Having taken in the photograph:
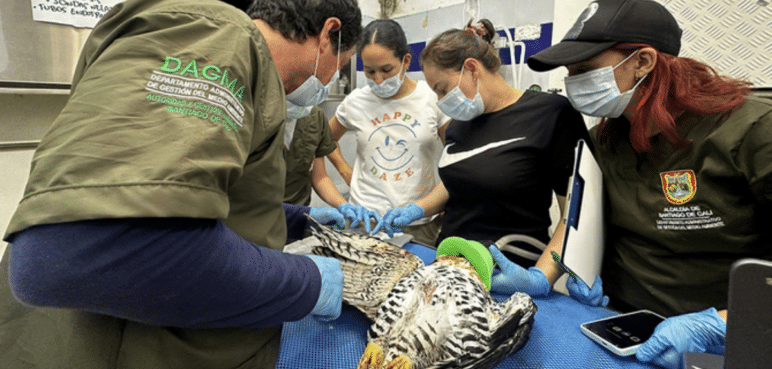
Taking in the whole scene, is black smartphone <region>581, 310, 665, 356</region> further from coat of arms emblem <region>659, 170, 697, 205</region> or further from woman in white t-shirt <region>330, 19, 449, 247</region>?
woman in white t-shirt <region>330, 19, 449, 247</region>

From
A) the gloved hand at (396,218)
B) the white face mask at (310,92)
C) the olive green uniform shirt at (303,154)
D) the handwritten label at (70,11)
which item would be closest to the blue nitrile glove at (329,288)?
the white face mask at (310,92)

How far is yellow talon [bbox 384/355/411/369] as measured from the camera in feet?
2.79

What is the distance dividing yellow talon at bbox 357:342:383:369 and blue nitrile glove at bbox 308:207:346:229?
2.81 ft

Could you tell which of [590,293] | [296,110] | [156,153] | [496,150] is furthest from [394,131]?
[156,153]

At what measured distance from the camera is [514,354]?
3.27ft

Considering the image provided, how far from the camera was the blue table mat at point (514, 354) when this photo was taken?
3.11 feet

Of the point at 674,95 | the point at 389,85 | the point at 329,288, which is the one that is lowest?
the point at 329,288

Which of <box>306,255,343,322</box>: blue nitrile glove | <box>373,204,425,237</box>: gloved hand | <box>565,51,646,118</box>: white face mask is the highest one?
<box>565,51,646,118</box>: white face mask

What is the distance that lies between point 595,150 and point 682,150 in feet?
1.02

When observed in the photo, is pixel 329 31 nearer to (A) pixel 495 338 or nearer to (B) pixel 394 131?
(A) pixel 495 338

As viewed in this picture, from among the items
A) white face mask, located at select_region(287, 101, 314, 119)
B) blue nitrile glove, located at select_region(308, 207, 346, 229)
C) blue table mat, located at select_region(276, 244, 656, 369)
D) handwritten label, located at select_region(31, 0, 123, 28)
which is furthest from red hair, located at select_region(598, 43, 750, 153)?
handwritten label, located at select_region(31, 0, 123, 28)

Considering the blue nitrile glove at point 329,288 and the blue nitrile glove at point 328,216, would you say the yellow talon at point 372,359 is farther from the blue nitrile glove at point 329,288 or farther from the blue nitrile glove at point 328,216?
the blue nitrile glove at point 328,216

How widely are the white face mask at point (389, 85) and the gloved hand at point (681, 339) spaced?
168 cm

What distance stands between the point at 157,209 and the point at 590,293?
50.6 inches
